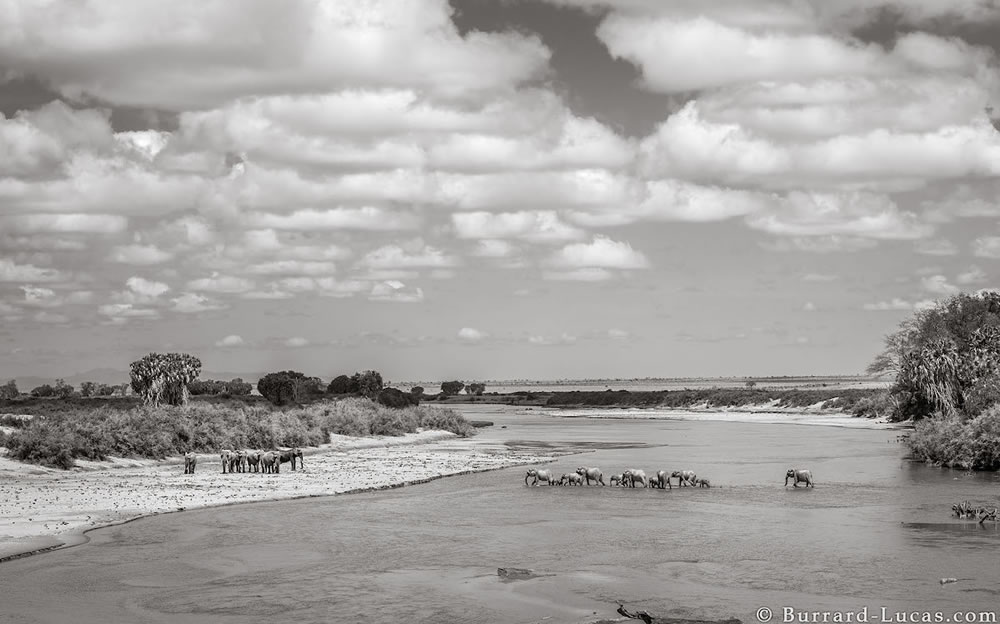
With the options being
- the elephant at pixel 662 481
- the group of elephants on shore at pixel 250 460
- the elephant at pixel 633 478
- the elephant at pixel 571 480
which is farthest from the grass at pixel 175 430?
the elephant at pixel 662 481

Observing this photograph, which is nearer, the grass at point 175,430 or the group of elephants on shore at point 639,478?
the group of elephants on shore at point 639,478

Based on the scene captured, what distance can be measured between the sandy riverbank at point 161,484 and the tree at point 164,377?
27588 mm

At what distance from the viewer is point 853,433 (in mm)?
84562

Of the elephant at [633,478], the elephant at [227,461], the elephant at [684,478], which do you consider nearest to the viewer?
Answer: the elephant at [684,478]

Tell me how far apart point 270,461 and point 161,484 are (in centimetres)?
775

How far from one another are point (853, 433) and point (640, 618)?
7262cm

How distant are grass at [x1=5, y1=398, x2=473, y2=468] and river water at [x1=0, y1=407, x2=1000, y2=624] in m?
14.3

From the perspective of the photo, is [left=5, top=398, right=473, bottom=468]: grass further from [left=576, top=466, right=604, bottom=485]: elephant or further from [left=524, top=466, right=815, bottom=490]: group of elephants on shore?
[left=576, top=466, right=604, bottom=485]: elephant

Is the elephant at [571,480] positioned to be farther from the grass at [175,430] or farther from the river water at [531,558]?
the grass at [175,430]

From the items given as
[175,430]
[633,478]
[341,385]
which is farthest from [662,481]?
[341,385]

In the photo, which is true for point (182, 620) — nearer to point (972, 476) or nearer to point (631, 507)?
point (631, 507)

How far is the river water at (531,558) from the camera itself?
19250mm

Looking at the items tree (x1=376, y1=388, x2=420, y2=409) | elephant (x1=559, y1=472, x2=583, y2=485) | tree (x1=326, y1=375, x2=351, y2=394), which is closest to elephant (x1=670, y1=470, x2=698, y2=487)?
elephant (x1=559, y1=472, x2=583, y2=485)

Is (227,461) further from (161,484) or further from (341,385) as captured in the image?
(341,385)
